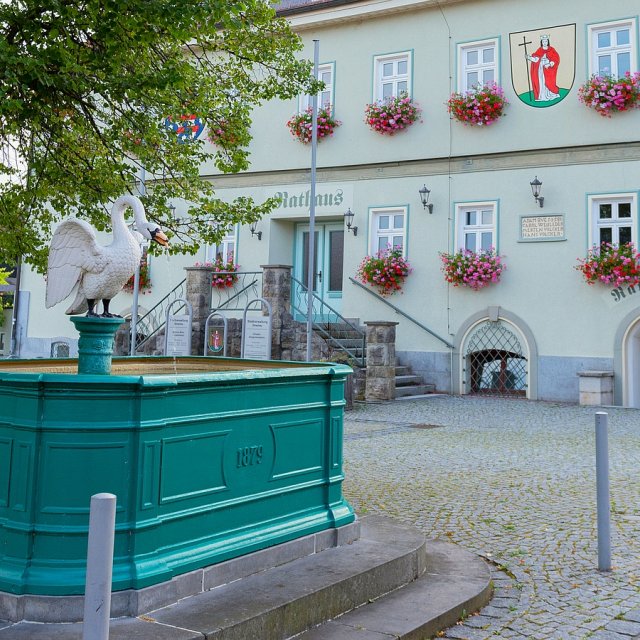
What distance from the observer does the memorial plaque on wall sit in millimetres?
15977

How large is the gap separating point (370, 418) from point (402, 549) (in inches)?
334

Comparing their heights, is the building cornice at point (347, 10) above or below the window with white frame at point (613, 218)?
above

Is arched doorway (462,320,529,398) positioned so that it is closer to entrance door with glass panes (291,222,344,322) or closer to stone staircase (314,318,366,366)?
stone staircase (314,318,366,366)

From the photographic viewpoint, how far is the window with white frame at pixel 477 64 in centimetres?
1712

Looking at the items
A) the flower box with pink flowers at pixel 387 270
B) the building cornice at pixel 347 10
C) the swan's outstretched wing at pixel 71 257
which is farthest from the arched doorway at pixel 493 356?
the swan's outstretched wing at pixel 71 257

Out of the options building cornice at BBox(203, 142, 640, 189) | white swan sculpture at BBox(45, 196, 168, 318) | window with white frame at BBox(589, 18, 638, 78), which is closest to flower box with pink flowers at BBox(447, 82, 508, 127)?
building cornice at BBox(203, 142, 640, 189)

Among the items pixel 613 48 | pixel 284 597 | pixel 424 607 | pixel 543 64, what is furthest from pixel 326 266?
pixel 284 597

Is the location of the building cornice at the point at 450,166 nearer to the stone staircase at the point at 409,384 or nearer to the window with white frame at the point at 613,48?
the window with white frame at the point at 613,48

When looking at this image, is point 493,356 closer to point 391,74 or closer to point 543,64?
point 543,64

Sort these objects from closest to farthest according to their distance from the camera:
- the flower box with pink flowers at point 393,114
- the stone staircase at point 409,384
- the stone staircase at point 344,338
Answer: the stone staircase at point 344,338 → the stone staircase at point 409,384 → the flower box with pink flowers at point 393,114

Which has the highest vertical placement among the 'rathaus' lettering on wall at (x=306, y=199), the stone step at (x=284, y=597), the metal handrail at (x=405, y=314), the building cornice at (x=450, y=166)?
the building cornice at (x=450, y=166)

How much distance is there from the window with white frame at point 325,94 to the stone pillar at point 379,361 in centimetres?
648

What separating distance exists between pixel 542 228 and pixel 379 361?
4399mm

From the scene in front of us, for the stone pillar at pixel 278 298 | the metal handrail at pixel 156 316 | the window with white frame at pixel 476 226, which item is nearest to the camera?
the stone pillar at pixel 278 298
